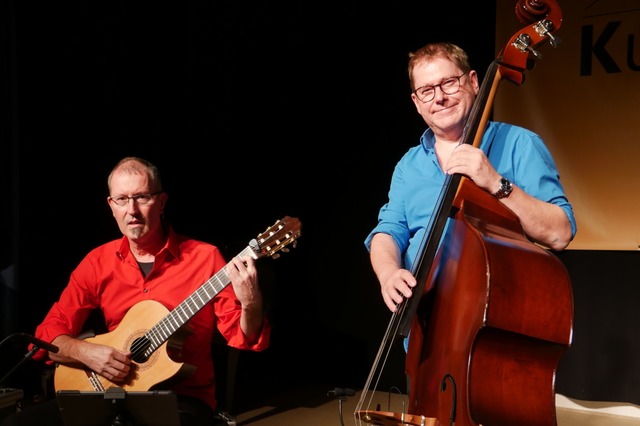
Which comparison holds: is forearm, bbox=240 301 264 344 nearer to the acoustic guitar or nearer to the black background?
the acoustic guitar

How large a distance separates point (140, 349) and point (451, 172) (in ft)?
5.19

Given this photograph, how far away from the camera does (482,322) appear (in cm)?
156

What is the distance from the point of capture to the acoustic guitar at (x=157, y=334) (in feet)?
8.70

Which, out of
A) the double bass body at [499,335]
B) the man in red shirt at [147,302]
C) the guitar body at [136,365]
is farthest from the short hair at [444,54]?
the guitar body at [136,365]

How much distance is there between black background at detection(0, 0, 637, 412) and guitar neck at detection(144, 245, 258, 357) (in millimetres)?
1433

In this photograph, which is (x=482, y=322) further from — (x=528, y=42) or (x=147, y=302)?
(x=147, y=302)

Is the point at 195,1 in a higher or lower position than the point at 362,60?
higher

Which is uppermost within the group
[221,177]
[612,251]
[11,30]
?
[11,30]

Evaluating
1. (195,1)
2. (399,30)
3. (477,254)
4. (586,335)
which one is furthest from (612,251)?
(195,1)

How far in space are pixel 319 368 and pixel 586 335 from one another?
1.96 meters

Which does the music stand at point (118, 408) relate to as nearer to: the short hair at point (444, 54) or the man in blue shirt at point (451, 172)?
the man in blue shirt at point (451, 172)

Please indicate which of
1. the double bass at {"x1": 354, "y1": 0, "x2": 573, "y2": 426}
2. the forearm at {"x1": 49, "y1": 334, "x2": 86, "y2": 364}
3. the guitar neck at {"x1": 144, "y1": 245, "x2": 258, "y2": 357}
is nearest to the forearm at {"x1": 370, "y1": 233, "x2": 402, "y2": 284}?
the double bass at {"x1": 354, "y1": 0, "x2": 573, "y2": 426}

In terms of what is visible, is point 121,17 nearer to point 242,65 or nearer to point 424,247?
point 242,65

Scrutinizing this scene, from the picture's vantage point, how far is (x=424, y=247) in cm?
181
